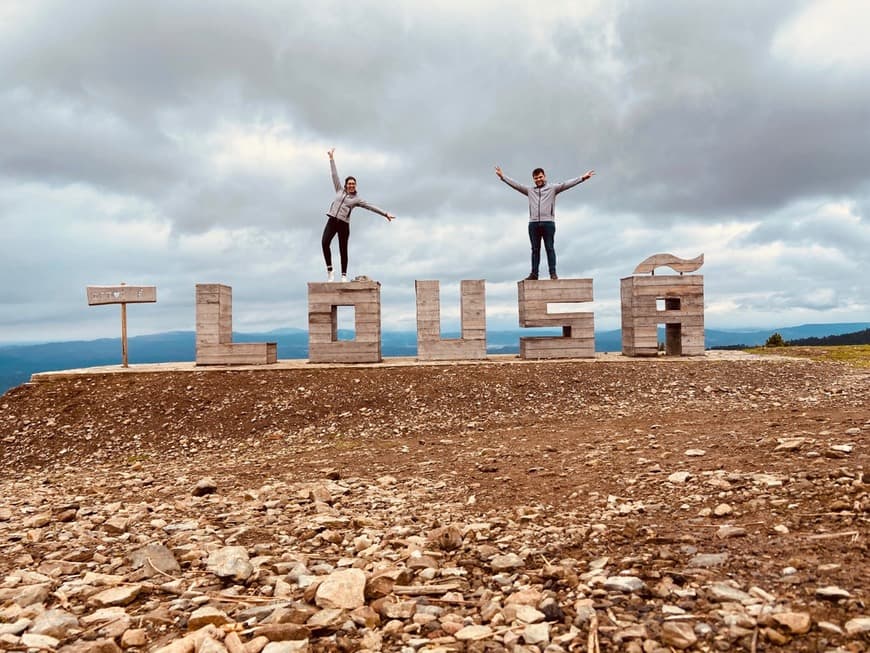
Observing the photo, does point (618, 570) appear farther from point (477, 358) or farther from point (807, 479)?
point (477, 358)

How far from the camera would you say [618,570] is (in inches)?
164

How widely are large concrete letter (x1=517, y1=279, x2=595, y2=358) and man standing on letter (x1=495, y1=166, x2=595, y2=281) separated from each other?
74cm

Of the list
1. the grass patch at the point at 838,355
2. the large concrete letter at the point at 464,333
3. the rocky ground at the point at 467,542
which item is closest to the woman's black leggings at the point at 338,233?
the large concrete letter at the point at 464,333

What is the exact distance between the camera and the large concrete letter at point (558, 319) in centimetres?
1938

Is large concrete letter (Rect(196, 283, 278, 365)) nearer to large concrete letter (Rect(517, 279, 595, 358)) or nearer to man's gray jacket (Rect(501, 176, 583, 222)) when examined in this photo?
large concrete letter (Rect(517, 279, 595, 358))

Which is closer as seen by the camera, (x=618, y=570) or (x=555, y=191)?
(x=618, y=570)

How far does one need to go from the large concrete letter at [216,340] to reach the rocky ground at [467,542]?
23.5 ft

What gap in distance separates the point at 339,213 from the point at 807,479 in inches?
654

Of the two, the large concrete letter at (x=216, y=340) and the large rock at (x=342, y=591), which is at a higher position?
the large concrete letter at (x=216, y=340)

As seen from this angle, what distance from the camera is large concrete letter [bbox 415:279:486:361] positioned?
1916cm

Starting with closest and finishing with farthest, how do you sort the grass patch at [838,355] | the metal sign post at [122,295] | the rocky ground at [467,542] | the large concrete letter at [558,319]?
the rocky ground at [467,542]
the metal sign post at [122,295]
the large concrete letter at [558,319]
the grass patch at [838,355]

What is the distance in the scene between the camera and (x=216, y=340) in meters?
19.2

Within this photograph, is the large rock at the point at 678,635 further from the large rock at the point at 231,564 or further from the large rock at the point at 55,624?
the large rock at the point at 55,624

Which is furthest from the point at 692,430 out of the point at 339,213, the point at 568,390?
the point at 339,213
